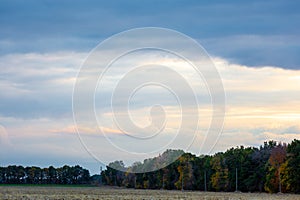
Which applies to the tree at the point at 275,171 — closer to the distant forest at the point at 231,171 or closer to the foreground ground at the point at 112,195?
the distant forest at the point at 231,171

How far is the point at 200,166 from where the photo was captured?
16750cm

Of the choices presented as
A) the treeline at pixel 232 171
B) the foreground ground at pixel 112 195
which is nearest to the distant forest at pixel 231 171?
the treeline at pixel 232 171

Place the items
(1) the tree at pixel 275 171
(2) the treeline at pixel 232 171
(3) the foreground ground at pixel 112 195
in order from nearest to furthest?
(3) the foreground ground at pixel 112 195 → (2) the treeline at pixel 232 171 → (1) the tree at pixel 275 171

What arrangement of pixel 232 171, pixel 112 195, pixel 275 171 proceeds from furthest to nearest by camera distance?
1. pixel 232 171
2. pixel 275 171
3. pixel 112 195

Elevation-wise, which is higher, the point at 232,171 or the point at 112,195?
the point at 232,171

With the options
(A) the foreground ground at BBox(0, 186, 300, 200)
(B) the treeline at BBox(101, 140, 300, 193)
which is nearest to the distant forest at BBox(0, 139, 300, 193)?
(B) the treeline at BBox(101, 140, 300, 193)

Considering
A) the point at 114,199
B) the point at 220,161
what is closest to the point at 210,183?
the point at 220,161

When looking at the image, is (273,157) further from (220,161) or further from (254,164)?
(220,161)

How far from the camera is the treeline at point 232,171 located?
123062mm

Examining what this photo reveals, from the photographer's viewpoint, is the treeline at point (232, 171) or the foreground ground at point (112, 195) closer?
the foreground ground at point (112, 195)

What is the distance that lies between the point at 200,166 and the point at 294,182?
163 feet

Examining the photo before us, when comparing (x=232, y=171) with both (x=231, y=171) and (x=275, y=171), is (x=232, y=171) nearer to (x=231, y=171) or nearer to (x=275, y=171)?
(x=231, y=171)

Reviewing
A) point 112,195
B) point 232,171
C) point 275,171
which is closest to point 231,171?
point 232,171

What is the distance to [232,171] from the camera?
148125mm
